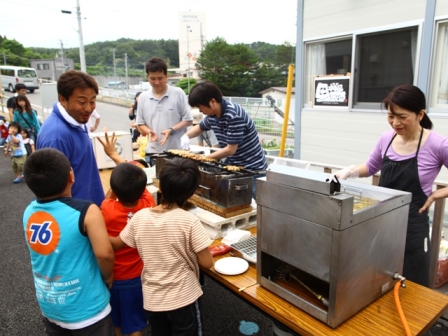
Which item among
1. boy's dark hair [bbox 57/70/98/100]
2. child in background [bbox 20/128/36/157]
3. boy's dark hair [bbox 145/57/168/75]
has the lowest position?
child in background [bbox 20/128/36/157]

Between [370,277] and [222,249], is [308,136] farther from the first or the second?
[370,277]

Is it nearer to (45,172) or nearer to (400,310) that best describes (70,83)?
(45,172)

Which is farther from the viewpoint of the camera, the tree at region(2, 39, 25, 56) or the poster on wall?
the tree at region(2, 39, 25, 56)

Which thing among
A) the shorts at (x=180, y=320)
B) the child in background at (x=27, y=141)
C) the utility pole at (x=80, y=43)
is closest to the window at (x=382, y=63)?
the shorts at (x=180, y=320)

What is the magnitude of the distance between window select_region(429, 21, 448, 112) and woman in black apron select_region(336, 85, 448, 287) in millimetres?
3107

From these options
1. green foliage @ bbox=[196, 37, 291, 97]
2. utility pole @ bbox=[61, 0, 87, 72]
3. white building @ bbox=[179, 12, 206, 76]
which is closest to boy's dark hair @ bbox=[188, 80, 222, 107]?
utility pole @ bbox=[61, 0, 87, 72]

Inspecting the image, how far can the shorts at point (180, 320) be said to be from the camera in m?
1.64

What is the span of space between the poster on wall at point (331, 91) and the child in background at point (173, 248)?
4.79 metres

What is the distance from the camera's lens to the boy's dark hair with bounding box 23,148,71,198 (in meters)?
1.50

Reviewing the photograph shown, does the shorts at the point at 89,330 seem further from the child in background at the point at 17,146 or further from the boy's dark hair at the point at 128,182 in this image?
the child in background at the point at 17,146

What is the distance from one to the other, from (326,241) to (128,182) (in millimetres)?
1113

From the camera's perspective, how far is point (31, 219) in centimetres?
156

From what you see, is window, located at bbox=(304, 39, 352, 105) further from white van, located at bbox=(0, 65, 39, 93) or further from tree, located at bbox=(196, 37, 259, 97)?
white van, located at bbox=(0, 65, 39, 93)

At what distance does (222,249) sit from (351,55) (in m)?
4.87
